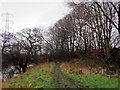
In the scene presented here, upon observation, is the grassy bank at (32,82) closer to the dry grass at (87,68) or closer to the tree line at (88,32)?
the dry grass at (87,68)

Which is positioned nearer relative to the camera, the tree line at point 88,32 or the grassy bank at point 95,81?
the grassy bank at point 95,81

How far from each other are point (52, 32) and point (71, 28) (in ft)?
52.6

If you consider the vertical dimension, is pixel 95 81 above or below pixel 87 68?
above

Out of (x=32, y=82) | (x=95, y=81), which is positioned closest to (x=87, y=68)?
(x=95, y=81)

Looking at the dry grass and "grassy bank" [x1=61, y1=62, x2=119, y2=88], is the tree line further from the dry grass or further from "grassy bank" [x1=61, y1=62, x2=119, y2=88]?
"grassy bank" [x1=61, y1=62, x2=119, y2=88]

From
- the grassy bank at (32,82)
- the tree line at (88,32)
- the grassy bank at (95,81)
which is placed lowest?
the grassy bank at (32,82)

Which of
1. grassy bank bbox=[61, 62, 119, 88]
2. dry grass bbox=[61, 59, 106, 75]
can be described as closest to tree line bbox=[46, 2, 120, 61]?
dry grass bbox=[61, 59, 106, 75]

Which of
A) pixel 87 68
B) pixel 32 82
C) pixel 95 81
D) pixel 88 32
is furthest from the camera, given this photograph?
pixel 88 32

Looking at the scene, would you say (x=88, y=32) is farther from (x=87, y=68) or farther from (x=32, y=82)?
(x=32, y=82)

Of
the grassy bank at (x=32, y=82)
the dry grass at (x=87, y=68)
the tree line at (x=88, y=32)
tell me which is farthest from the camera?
the tree line at (x=88, y=32)

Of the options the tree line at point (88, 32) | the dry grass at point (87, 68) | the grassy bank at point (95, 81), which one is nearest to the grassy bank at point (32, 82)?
the grassy bank at point (95, 81)

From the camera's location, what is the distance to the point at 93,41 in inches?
1538

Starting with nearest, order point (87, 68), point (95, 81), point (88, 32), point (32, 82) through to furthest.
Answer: point (95, 81), point (32, 82), point (87, 68), point (88, 32)

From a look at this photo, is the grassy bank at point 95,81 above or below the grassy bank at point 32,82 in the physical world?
above
